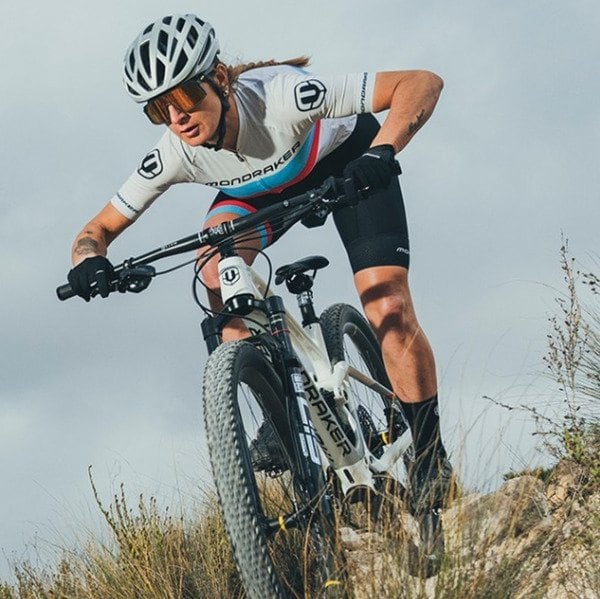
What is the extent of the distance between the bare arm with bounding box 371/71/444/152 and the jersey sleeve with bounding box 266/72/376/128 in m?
0.06

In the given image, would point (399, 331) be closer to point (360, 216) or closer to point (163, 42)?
point (360, 216)

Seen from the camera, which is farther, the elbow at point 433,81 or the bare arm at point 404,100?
the elbow at point 433,81

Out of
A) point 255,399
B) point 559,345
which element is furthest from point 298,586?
point 559,345

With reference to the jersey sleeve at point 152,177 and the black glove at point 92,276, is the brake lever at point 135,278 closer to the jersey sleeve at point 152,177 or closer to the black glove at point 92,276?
the black glove at point 92,276

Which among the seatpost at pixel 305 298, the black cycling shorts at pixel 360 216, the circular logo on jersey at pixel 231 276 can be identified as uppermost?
the black cycling shorts at pixel 360 216

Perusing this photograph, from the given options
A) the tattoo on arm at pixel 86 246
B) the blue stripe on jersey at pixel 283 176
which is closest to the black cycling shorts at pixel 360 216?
the blue stripe on jersey at pixel 283 176

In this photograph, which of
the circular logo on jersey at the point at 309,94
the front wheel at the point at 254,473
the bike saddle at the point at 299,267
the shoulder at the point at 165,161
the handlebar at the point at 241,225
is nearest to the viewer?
the front wheel at the point at 254,473

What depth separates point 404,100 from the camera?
546 cm

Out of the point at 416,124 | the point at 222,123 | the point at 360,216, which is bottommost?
the point at 360,216

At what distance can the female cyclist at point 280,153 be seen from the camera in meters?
5.19

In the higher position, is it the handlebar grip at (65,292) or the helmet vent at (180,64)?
the helmet vent at (180,64)

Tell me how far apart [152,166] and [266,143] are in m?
0.60

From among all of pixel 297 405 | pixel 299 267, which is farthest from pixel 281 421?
pixel 299 267

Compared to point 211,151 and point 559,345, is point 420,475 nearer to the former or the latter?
point 559,345
